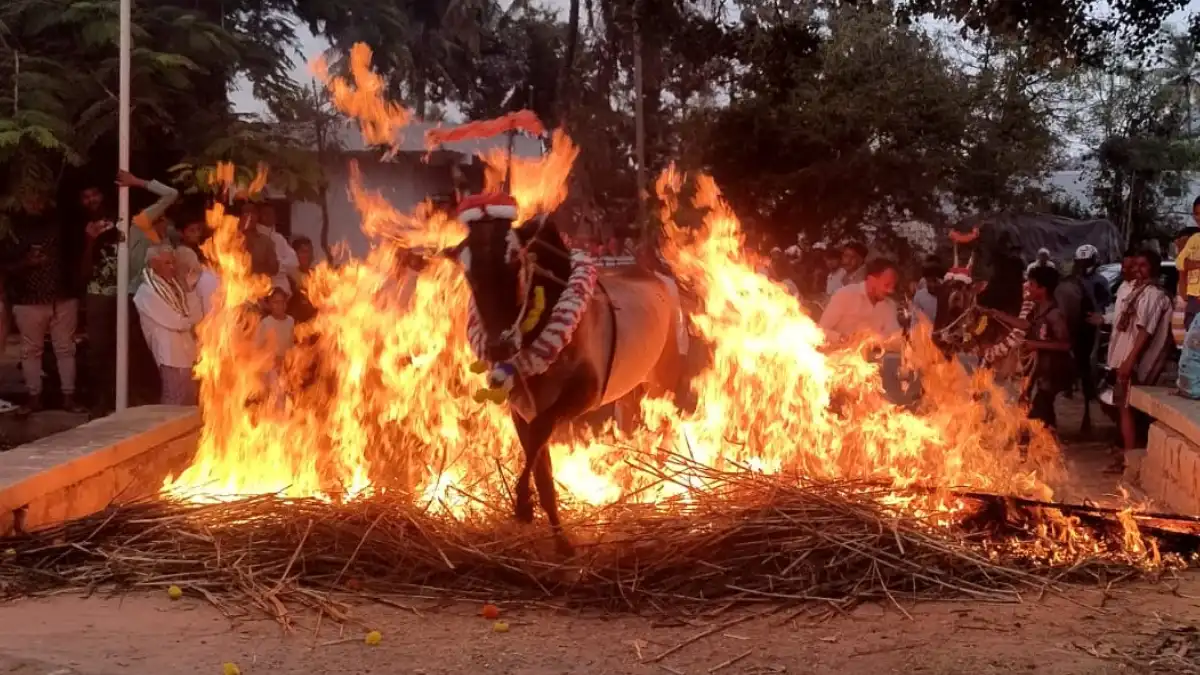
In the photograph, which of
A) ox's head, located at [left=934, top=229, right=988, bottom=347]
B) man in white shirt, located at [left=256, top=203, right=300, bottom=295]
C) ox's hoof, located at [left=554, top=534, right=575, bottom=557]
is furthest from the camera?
man in white shirt, located at [left=256, top=203, right=300, bottom=295]

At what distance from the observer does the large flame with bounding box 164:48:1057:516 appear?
24.5 feet

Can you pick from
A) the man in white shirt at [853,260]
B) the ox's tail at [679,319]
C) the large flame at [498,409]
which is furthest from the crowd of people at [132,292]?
the man in white shirt at [853,260]

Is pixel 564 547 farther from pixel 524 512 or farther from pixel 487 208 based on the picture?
pixel 487 208

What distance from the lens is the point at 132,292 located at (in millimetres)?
10031

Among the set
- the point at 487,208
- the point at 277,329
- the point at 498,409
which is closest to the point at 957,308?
the point at 498,409

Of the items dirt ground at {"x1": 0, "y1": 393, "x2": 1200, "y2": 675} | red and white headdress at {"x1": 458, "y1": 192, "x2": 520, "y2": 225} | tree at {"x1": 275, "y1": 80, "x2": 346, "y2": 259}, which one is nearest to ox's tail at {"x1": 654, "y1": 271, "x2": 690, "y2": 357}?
red and white headdress at {"x1": 458, "y1": 192, "x2": 520, "y2": 225}

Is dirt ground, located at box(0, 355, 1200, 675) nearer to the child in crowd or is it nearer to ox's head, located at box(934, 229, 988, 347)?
the child in crowd

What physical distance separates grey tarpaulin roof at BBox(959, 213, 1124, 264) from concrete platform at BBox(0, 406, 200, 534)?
1779 cm

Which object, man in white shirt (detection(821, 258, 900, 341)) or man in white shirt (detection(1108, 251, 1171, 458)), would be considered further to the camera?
man in white shirt (detection(821, 258, 900, 341))

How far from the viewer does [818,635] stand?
4988 mm

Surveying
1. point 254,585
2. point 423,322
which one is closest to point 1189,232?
point 423,322

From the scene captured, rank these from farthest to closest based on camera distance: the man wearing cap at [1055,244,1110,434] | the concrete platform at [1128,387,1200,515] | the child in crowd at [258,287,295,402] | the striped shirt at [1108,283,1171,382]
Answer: the man wearing cap at [1055,244,1110,434] → the child in crowd at [258,287,295,402] → the striped shirt at [1108,283,1171,382] → the concrete platform at [1128,387,1200,515]

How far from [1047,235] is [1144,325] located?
16065 millimetres

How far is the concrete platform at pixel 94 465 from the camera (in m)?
5.96
